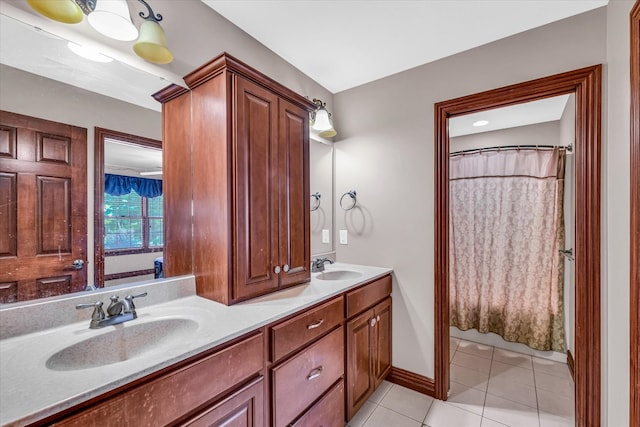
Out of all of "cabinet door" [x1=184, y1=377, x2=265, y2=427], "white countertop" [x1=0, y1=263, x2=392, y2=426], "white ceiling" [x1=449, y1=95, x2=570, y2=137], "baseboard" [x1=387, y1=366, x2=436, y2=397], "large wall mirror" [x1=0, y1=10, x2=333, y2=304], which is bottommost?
"baseboard" [x1=387, y1=366, x2=436, y2=397]

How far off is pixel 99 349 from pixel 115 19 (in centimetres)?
126

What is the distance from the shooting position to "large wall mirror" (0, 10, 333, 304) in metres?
1.00

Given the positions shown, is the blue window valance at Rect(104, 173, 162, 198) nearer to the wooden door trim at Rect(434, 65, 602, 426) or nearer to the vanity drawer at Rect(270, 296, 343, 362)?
the vanity drawer at Rect(270, 296, 343, 362)

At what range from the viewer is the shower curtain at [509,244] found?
2.38 m

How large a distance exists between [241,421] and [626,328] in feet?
5.40

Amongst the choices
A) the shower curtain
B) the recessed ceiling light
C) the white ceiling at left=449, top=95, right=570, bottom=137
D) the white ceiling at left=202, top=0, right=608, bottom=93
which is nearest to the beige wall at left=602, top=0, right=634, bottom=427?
the white ceiling at left=202, top=0, right=608, bottom=93

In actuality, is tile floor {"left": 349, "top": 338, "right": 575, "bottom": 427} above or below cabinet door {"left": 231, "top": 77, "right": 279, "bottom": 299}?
below

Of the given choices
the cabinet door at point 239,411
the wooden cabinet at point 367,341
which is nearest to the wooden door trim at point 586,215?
the wooden cabinet at point 367,341

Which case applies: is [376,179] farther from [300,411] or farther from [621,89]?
[300,411]

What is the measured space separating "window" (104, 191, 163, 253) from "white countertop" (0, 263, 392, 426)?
0.20 meters

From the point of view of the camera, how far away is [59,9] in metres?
0.96

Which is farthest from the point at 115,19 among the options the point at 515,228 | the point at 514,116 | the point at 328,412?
the point at 515,228

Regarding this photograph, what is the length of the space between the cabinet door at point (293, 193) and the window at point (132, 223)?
621mm

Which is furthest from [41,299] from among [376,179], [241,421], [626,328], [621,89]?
[621,89]
